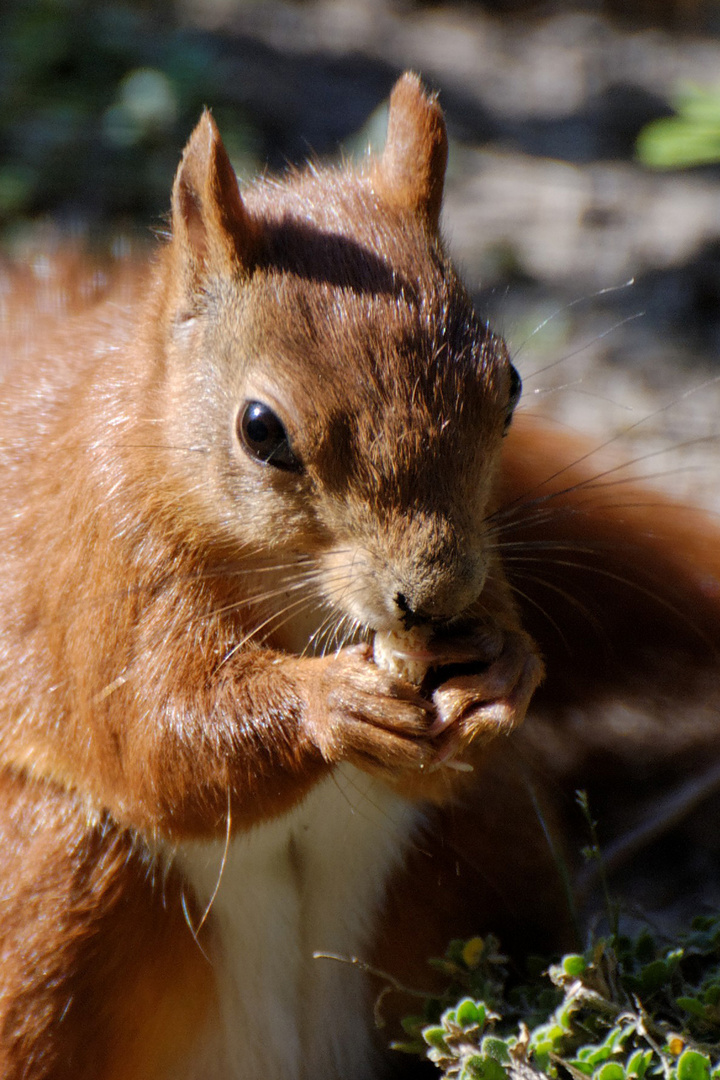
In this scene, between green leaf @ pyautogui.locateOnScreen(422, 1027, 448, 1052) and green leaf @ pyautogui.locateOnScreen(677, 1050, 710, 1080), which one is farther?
green leaf @ pyautogui.locateOnScreen(422, 1027, 448, 1052)

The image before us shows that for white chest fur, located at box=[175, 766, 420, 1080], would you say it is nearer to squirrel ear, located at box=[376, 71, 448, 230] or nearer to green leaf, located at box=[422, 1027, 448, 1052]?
green leaf, located at box=[422, 1027, 448, 1052]

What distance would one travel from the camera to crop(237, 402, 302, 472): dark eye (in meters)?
1.75

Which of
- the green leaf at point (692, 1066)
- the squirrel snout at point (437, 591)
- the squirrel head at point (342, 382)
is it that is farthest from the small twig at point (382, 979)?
the squirrel snout at point (437, 591)

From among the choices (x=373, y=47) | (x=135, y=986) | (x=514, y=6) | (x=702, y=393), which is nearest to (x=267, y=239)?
(x=135, y=986)

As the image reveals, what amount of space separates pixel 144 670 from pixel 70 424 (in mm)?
470

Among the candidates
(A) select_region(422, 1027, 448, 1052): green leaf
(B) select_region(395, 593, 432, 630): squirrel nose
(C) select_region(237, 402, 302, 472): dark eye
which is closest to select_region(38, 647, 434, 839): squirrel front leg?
(B) select_region(395, 593, 432, 630): squirrel nose

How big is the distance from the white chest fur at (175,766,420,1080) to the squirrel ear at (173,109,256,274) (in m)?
0.87

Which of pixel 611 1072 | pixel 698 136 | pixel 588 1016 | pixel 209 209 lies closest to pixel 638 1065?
pixel 611 1072

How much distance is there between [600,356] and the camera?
391 cm

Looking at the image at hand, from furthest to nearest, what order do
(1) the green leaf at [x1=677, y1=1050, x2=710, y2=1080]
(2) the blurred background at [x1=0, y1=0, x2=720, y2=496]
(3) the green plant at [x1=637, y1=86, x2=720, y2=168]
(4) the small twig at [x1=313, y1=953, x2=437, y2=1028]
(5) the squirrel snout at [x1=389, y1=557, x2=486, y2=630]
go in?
1. (2) the blurred background at [x1=0, y1=0, x2=720, y2=496]
2. (3) the green plant at [x1=637, y1=86, x2=720, y2=168]
3. (4) the small twig at [x1=313, y1=953, x2=437, y2=1028]
4. (1) the green leaf at [x1=677, y1=1050, x2=710, y2=1080]
5. (5) the squirrel snout at [x1=389, y1=557, x2=486, y2=630]

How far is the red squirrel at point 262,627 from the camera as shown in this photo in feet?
5.69

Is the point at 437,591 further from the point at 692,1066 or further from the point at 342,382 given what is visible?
the point at 692,1066

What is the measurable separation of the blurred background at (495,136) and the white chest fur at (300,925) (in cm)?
136

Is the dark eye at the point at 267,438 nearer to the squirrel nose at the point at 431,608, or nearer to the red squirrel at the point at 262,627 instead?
the red squirrel at the point at 262,627
